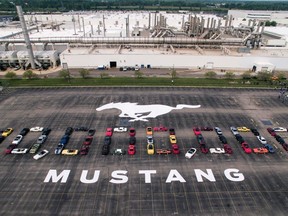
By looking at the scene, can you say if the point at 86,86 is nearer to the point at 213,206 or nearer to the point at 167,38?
the point at 167,38

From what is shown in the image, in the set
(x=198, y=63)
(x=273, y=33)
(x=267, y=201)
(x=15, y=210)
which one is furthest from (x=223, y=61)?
(x=15, y=210)

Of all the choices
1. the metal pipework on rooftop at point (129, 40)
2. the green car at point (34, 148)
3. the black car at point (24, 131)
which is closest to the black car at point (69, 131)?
the green car at point (34, 148)

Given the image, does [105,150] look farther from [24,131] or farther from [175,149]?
[24,131]

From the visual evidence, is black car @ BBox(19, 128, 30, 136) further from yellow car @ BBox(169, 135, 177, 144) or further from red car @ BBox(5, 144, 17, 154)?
yellow car @ BBox(169, 135, 177, 144)

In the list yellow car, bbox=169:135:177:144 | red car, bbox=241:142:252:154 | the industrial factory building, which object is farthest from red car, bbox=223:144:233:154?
the industrial factory building

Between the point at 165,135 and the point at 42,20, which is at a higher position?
the point at 42,20

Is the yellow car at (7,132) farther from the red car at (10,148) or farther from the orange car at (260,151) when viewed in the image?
the orange car at (260,151)
